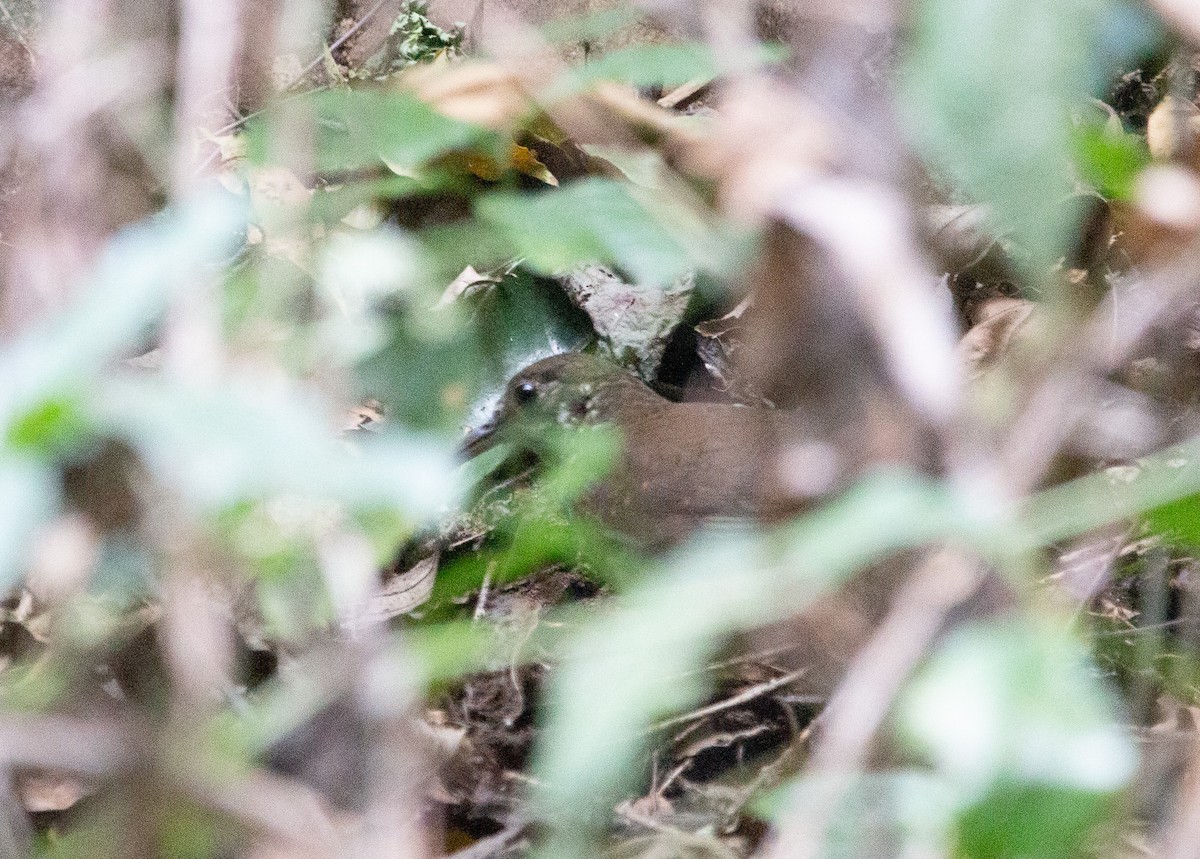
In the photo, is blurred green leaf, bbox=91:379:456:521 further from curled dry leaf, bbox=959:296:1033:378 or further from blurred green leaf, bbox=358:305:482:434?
curled dry leaf, bbox=959:296:1033:378

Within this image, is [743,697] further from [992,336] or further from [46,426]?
[46,426]

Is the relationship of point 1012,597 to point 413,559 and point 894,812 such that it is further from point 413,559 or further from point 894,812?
point 413,559

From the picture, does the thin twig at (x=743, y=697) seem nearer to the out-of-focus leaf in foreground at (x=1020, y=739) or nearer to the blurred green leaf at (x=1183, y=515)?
the blurred green leaf at (x=1183, y=515)

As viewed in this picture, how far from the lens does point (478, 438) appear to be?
3100mm

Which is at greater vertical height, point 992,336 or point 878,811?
point 878,811

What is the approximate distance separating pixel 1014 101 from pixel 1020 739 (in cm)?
35

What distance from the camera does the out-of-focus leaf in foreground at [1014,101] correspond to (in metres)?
0.66

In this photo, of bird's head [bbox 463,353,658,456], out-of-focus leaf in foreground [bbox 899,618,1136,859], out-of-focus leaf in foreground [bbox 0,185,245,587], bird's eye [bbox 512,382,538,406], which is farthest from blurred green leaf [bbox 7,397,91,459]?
bird's eye [bbox 512,382,538,406]

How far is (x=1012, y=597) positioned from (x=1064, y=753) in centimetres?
19

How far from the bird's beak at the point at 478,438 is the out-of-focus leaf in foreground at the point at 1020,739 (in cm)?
232

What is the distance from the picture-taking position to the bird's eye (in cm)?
327

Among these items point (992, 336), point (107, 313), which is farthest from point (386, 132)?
point (992, 336)

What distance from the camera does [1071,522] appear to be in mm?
720

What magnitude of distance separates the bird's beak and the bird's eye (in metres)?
0.12
